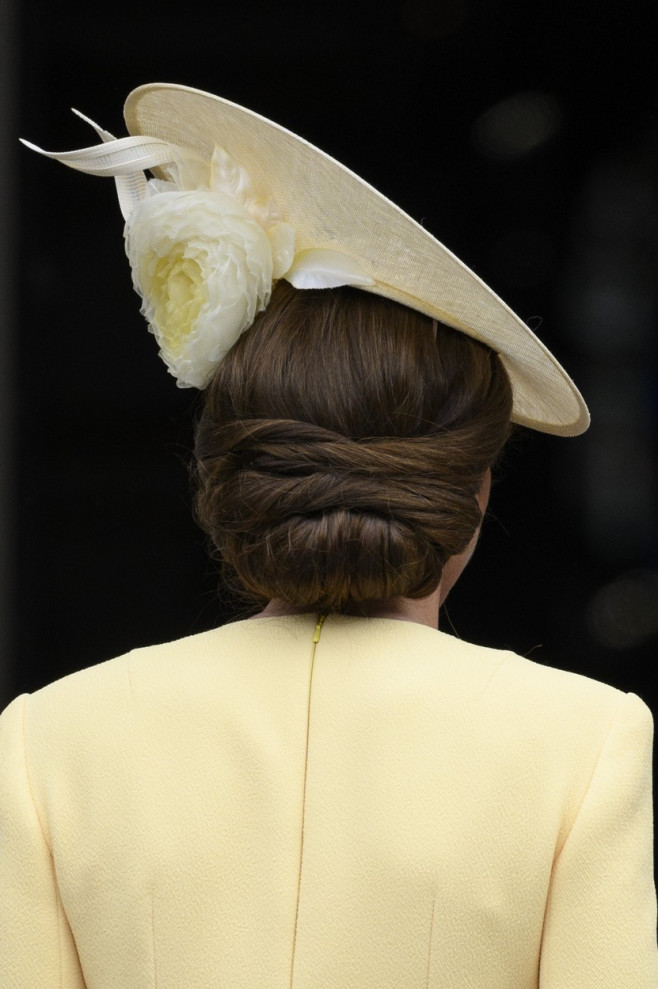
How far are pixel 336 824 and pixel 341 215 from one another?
501mm

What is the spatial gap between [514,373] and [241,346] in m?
0.30

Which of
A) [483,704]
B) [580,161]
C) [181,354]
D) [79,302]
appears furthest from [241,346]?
[580,161]

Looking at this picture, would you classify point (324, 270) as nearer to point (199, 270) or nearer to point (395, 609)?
point (199, 270)

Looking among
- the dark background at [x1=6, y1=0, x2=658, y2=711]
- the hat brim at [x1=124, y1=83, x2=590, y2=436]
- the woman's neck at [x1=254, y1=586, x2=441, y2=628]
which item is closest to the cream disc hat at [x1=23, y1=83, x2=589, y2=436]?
the hat brim at [x1=124, y1=83, x2=590, y2=436]

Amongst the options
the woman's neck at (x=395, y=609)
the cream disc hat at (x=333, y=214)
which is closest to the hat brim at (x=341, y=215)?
the cream disc hat at (x=333, y=214)

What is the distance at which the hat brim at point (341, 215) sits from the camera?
1.01 metres

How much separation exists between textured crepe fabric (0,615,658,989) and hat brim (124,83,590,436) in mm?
272

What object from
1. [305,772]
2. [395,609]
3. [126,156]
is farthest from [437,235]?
[305,772]

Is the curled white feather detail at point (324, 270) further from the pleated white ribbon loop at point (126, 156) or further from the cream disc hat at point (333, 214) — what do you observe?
the pleated white ribbon loop at point (126, 156)

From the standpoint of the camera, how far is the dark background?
8.61 feet

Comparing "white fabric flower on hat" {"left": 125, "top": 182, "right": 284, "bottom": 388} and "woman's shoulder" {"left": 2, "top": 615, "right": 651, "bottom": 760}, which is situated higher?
"white fabric flower on hat" {"left": 125, "top": 182, "right": 284, "bottom": 388}

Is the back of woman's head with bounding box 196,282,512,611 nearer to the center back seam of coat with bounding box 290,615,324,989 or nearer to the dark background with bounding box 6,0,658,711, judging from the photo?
the center back seam of coat with bounding box 290,615,324,989

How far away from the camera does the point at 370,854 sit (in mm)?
930

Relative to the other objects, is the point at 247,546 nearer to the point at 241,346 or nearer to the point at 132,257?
the point at 241,346
